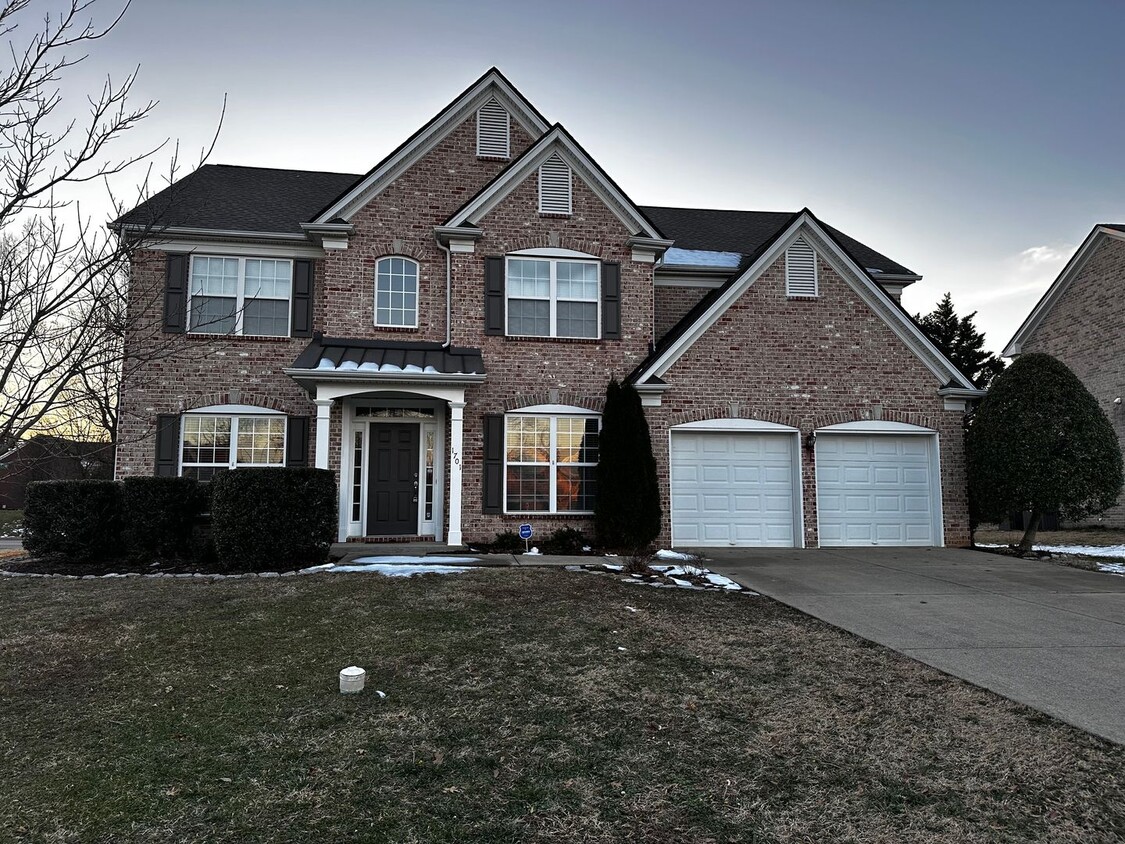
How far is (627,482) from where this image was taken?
12008 mm

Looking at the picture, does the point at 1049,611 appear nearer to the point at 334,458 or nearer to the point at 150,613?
the point at 150,613

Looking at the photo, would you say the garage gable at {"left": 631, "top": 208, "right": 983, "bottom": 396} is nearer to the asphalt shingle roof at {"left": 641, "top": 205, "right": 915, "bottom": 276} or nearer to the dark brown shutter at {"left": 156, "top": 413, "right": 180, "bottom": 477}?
the asphalt shingle roof at {"left": 641, "top": 205, "right": 915, "bottom": 276}

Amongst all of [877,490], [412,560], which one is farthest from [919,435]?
[412,560]

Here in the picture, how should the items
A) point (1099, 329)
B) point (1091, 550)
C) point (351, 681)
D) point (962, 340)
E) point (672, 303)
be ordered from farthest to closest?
point (962, 340) → point (1099, 329) → point (672, 303) → point (1091, 550) → point (351, 681)

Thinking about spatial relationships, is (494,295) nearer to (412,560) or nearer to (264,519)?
(412,560)

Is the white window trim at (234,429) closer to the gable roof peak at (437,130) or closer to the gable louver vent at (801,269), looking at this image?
the gable roof peak at (437,130)

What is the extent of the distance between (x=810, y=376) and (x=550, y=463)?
5370 millimetres

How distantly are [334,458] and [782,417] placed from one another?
848 centimetres

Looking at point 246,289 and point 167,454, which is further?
point 246,289

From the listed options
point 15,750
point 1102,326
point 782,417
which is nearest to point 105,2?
point 15,750

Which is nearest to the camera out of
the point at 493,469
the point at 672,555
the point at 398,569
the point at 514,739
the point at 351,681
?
the point at 514,739

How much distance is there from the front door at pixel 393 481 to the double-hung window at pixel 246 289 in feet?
9.67

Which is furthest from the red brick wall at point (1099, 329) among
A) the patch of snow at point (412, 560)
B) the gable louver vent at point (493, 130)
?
the patch of snow at point (412, 560)

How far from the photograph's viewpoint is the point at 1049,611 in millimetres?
7477
